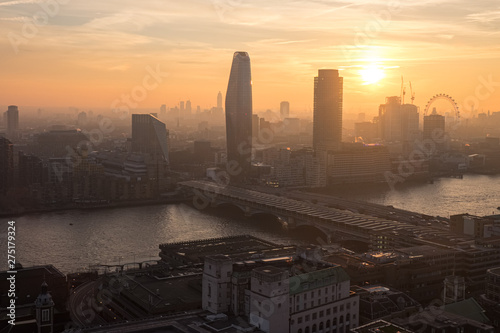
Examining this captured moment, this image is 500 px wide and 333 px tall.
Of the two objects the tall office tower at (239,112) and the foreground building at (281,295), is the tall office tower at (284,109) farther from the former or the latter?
the foreground building at (281,295)

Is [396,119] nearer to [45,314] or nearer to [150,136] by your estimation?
[150,136]

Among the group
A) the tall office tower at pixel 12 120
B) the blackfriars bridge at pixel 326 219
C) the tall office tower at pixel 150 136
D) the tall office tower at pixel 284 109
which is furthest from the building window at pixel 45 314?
the tall office tower at pixel 284 109

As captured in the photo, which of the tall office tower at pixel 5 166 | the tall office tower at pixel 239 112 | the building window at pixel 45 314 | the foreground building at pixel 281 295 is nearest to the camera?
the foreground building at pixel 281 295

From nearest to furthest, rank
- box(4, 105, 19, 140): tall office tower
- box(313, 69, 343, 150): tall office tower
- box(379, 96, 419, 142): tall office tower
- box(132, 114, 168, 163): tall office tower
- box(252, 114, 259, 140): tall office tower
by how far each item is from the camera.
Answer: box(132, 114, 168, 163): tall office tower < box(313, 69, 343, 150): tall office tower < box(4, 105, 19, 140): tall office tower < box(252, 114, 259, 140): tall office tower < box(379, 96, 419, 142): tall office tower

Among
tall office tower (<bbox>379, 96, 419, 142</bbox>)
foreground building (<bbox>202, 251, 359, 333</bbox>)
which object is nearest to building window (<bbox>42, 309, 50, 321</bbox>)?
foreground building (<bbox>202, 251, 359, 333</bbox>)

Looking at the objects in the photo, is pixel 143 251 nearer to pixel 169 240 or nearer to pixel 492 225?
pixel 169 240

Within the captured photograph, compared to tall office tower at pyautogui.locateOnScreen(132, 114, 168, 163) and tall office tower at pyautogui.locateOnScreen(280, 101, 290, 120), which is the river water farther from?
tall office tower at pyautogui.locateOnScreen(280, 101, 290, 120)
